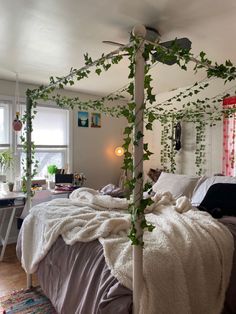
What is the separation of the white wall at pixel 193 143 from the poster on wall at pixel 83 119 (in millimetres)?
1096

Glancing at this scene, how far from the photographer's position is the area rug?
2141 mm

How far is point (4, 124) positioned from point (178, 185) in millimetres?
2576

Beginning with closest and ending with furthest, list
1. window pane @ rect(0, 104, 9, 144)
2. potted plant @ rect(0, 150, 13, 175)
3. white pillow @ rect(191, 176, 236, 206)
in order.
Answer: white pillow @ rect(191, 176, 236, 206) → potted plant @ rect(0, 150, 13, 175) → window pane @ rect(0, 104, 9, 144)

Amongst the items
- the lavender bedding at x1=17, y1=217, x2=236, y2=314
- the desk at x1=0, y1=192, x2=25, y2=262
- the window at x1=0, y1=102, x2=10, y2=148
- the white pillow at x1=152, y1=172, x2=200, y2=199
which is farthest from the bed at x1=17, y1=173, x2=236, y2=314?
the window at x1=0, y1=102, x2=10, y2=148

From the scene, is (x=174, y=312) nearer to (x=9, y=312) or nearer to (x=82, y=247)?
(x=82, y=247)

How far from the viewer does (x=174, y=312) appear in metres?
1.31

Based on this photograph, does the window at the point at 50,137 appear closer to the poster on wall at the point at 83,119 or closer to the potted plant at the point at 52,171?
the potted plant at the point at 52,171

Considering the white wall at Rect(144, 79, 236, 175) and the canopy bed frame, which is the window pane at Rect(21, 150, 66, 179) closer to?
the white wall at Rect(144, 79, 236, 175)

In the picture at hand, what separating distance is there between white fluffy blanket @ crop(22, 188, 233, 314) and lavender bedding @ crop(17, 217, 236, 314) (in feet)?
0.17

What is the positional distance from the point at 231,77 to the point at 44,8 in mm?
1393

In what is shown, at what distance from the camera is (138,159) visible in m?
1.30

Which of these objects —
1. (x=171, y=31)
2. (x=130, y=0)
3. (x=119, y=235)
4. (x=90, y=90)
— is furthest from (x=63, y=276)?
(x=90, y=90)

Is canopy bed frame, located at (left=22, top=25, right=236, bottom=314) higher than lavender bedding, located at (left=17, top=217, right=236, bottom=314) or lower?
higher

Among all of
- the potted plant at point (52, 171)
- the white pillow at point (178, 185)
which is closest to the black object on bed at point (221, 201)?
the white pillow at point (178, 185)
